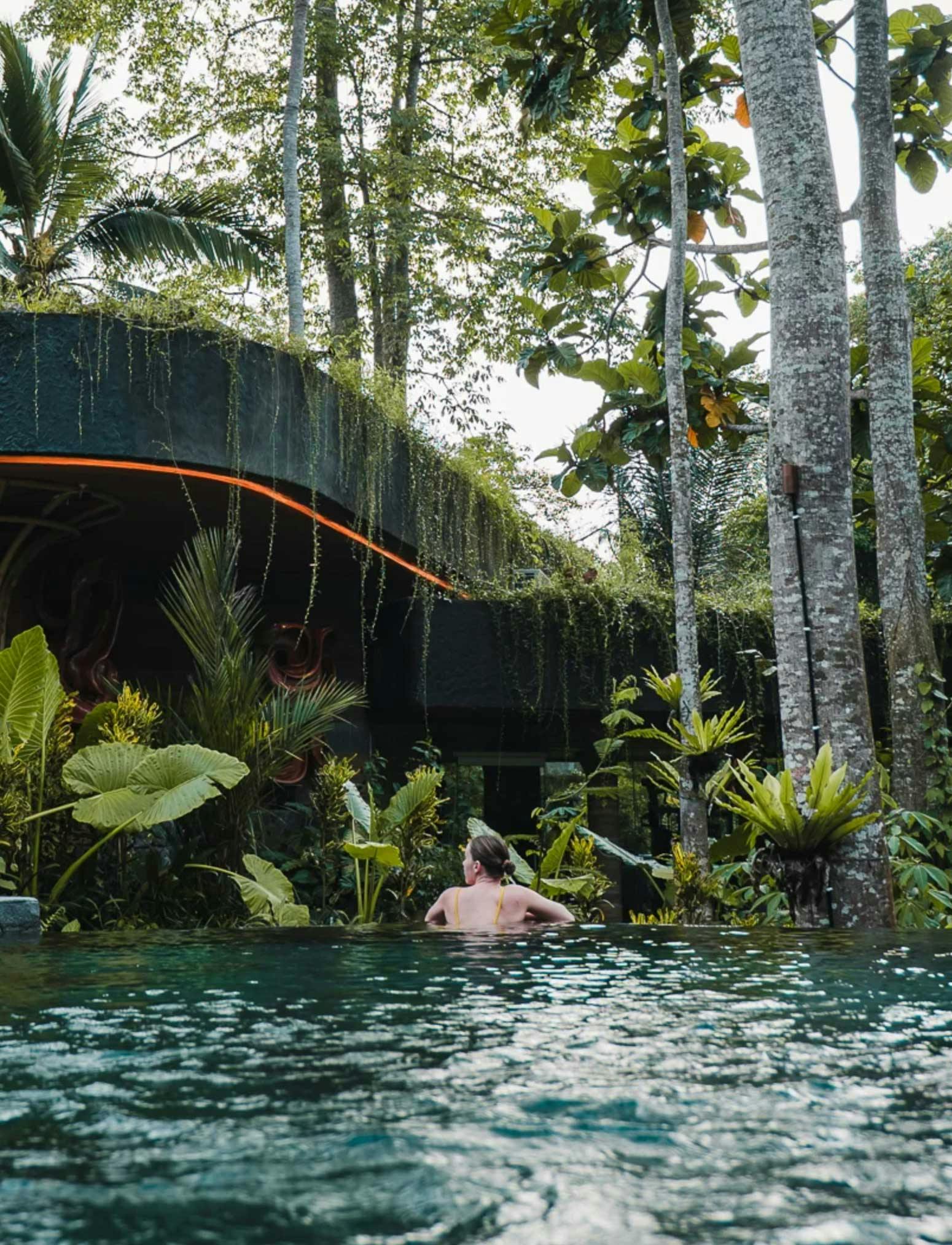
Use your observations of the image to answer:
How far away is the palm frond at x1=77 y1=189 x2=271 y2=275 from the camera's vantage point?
41.8 feet

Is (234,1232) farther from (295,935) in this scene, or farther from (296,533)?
(296,533)

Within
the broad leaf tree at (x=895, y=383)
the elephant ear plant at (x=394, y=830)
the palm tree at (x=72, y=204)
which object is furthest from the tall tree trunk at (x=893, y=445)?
the palm tree at (x=72, y=204)

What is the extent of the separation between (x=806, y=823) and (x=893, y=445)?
148 inches

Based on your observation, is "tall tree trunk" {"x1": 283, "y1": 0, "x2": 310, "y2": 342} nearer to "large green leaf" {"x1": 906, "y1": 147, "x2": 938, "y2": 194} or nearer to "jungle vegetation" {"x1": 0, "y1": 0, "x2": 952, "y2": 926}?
"jungle vegetation" {"x1": 0, "y1": 0, "x2": 952, "y2": 926}

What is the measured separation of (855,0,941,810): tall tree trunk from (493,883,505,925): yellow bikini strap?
3.32 metres

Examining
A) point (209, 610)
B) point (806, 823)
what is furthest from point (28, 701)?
point (806, 823)

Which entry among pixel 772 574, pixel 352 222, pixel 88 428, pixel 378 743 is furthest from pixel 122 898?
pixel 352 222

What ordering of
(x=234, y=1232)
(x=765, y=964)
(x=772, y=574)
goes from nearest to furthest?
1. (x=234, y=1232)
2. (x=765, y=964)
3. (x=772, y=574)

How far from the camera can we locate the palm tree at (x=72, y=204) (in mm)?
11570

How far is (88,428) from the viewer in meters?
8.33

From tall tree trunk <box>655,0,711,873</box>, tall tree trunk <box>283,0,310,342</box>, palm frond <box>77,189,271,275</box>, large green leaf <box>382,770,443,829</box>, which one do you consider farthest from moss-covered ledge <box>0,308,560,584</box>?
palm frond <box>77,189,271,275</box>

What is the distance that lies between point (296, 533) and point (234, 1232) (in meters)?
8.87

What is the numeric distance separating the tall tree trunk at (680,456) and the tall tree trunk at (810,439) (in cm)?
101

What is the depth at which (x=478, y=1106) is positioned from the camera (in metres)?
2.49
